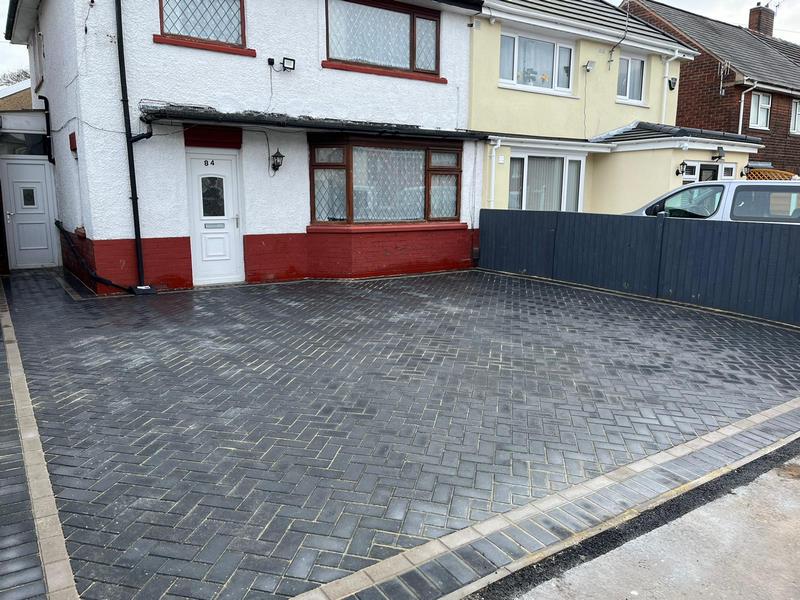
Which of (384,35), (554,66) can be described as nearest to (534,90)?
(554,66)

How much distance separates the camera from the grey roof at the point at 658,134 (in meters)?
14.2

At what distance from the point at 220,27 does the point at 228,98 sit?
1226mm

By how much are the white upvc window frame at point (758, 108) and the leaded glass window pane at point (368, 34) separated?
50.6ft

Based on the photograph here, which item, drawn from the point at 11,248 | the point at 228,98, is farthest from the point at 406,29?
the point at 11,248

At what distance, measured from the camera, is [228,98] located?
10305 mm

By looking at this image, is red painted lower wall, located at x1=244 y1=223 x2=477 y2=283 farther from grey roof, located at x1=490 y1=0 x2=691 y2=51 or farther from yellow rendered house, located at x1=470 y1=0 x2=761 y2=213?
grey roof, located at x1=490 y1=0 x2=691 y2=51

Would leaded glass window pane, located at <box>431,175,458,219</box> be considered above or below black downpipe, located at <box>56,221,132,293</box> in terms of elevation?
above

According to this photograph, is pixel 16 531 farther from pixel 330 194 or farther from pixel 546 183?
pixel 546 183

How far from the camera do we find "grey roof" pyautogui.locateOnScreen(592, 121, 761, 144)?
14.2 m

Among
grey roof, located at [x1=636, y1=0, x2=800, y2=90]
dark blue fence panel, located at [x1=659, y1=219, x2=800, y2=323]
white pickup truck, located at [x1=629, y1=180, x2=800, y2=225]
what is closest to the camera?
dark blue fence panel, located at [x1=659, y1=219, x2=800, y2=323]

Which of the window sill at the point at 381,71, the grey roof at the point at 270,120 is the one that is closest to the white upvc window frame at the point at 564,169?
the grey roof at the point at 270,120

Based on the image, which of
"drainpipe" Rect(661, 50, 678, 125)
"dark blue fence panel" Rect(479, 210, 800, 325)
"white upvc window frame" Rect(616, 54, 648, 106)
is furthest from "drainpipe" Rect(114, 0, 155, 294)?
"drainpipe" Rect(661, 50, 678, 125)

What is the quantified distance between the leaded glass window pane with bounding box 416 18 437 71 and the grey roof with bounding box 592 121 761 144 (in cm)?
532

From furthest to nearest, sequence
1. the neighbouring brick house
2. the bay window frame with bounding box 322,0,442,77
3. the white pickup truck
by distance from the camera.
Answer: the neighbouring brick house → the bay window frame with bounding box 322,0,442,77 → the white pickup truck
